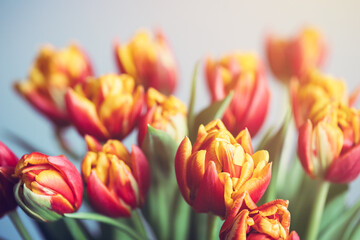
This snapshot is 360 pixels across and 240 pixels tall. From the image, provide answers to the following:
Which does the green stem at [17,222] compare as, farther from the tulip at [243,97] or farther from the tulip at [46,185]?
the tulip at [243,97]

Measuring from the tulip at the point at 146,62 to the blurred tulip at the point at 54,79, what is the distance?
5 centimetres

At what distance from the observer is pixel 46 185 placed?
246 mm

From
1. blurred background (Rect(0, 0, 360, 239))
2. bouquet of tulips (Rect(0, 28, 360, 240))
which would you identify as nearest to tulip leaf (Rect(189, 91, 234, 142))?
bouquet of tulips (Rect(0, 28, 360, 240))

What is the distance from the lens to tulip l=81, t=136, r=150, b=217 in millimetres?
267

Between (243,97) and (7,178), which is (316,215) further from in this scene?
(7,178)

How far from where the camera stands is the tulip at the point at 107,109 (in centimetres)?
32

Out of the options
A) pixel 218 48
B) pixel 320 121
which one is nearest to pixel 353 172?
pixel 320 121

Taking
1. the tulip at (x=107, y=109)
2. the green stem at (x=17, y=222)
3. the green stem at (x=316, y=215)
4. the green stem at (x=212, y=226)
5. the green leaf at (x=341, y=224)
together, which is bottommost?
the green leaf at (x=341, y=224)

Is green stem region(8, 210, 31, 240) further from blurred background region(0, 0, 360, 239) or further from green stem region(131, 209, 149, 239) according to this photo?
blurred background region(0, 0, 360, 239)

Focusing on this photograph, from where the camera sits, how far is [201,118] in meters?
0.32

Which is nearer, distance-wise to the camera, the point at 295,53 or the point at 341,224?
the point at 341,224

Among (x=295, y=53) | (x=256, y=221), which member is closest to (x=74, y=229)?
(x=256, y=221)

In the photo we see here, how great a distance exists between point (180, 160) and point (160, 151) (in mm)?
52

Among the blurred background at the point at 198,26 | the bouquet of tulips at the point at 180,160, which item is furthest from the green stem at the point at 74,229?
the blurred background at the point at 198,26
